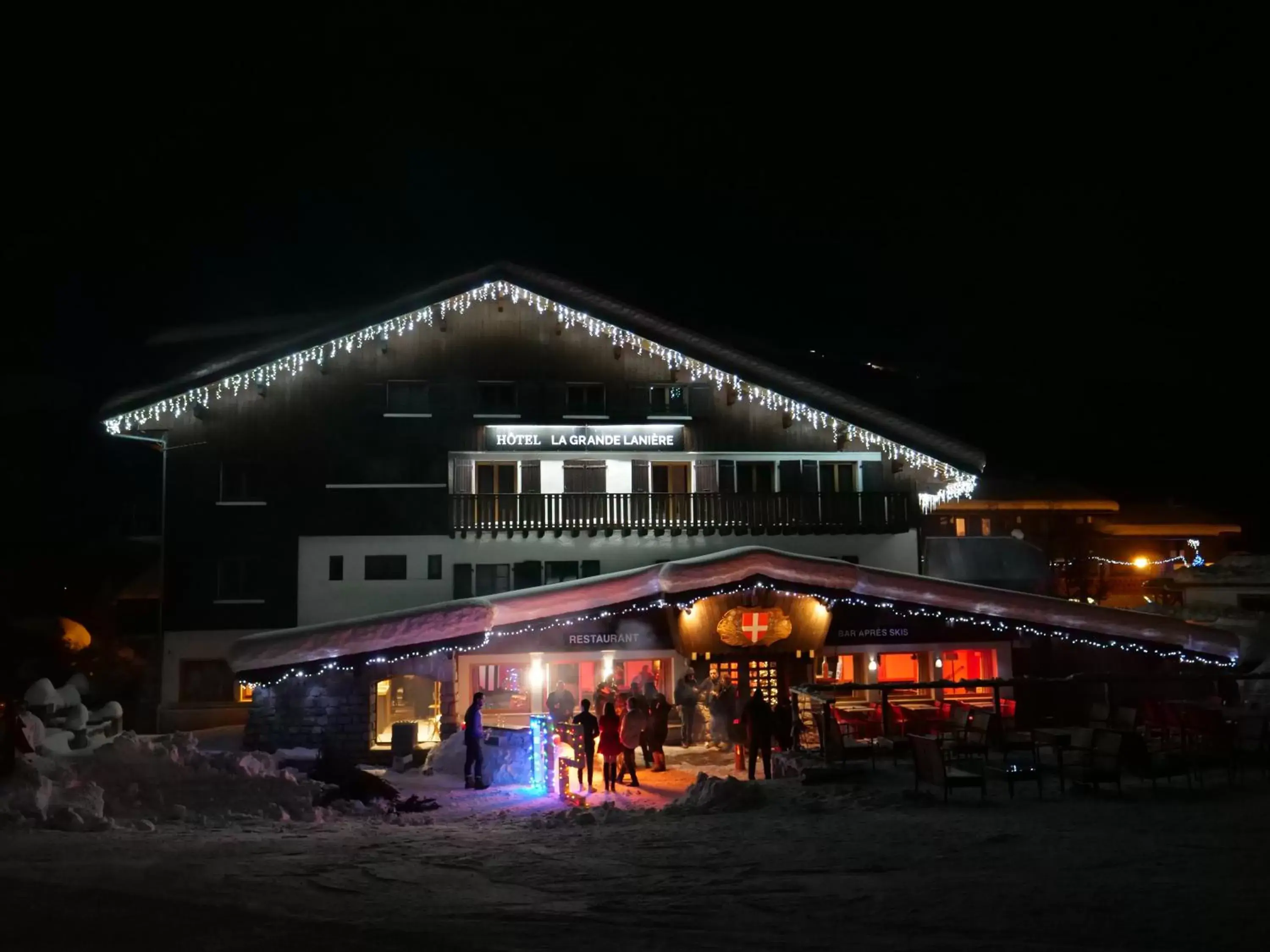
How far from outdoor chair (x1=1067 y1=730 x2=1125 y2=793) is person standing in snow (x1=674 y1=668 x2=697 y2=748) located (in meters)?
8.81

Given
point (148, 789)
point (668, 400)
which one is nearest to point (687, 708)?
point (668, 400)

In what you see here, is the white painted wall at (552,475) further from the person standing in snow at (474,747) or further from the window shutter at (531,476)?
the person standing in snow at (474,747)

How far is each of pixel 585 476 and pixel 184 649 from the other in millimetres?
11355

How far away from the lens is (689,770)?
19.4 meters

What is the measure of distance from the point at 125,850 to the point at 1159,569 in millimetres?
59675

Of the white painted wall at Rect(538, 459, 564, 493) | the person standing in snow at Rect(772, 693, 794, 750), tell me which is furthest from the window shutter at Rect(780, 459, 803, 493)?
the person standing in snow at Rect(772, 693, 794, 750)

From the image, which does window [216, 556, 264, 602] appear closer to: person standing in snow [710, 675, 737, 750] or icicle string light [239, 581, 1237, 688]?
icicle string light [239, 581, 1237, 688]

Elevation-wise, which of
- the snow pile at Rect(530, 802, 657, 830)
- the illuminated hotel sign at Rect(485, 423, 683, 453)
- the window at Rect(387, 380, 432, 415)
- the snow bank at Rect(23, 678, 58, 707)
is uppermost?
the window at Rect(387, 380, 432, 415)

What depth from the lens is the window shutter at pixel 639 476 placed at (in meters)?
30.9

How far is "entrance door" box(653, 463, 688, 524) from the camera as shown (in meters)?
30.1

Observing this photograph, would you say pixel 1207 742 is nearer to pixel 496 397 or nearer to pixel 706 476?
pixel 706 476

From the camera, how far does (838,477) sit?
104ft

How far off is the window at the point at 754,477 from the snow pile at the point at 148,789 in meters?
17.3

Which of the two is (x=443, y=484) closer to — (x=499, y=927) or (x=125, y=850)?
(x=125, y=850)
